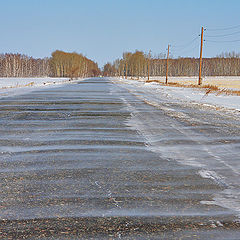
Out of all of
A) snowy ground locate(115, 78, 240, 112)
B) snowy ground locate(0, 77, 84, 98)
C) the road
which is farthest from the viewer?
snowy ground locate(0, 77, 84, 98)

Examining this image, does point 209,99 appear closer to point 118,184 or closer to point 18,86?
point 118,184

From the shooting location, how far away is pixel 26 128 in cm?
873

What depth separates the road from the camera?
3.00 meters

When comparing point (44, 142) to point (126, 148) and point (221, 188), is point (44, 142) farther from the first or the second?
point (221, 188)

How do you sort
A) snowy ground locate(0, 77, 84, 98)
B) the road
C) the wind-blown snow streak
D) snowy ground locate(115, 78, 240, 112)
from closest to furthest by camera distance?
the road
the wind-blown snow streak
snowy ground locate(115, 78, 240, 112)
snowy ground locate(0, 77, 84, 98)

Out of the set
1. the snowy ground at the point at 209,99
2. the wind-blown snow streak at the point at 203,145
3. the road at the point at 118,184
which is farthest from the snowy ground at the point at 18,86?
the road at the point at 118,184

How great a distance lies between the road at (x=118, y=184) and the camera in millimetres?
3000

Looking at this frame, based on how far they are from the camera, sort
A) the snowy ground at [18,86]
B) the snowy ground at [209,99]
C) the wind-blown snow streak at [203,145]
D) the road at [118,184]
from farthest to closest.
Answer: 1. the snowy ground at [18,86]
2. the snowy ground at [209,99]
3. the wind-blown snow streak at [203,145]
4. the road at [118,184]

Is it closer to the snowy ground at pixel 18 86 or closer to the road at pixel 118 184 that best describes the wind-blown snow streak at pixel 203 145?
the road at pixel 118 184

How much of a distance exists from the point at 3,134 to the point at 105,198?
477cm

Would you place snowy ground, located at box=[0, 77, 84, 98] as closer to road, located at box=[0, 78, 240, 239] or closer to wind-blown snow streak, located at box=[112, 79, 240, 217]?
wind-blown snow streak, located at box=[112, 79, 240, 217]

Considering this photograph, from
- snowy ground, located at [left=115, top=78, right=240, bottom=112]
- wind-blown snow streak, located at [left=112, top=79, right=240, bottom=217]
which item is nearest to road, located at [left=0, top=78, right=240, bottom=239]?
wind-blown snow streak, located at [left=112, top=79, right=240, bottom=217]

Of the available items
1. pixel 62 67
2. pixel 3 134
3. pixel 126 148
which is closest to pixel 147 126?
pixel 126 148

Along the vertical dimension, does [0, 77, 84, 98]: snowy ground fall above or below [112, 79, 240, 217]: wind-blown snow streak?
below
